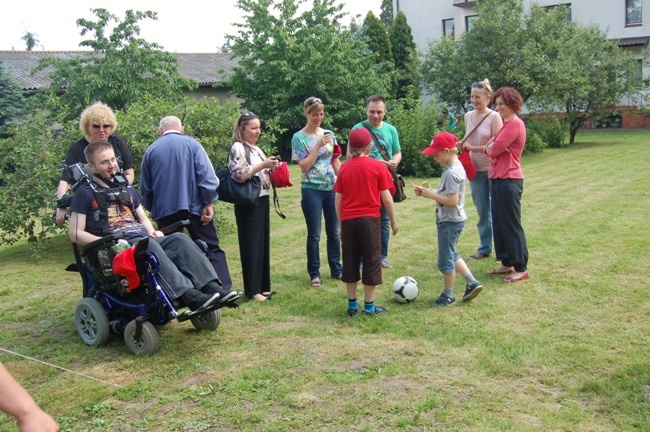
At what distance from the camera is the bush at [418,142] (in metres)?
16.6

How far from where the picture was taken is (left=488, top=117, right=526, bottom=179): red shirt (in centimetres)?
639

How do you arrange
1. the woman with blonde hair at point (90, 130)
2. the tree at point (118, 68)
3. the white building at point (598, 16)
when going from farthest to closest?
the white building at point (598, 16) → the tree at point (118, 68) → the woman with blonde hair at point (90, 130)

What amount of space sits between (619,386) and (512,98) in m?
3.30

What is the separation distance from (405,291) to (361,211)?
0.94 metres

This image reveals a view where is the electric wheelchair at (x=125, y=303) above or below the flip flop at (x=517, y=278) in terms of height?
above

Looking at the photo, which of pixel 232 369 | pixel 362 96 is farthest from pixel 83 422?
pixel 362 96

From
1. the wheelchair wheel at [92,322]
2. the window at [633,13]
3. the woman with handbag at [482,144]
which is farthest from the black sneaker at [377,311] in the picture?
the window at [633,13]

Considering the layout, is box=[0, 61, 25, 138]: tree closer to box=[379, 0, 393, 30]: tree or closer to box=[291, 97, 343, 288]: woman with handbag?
box=[291, 97, 343, 288]: woman with handbag

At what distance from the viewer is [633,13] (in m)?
35.4

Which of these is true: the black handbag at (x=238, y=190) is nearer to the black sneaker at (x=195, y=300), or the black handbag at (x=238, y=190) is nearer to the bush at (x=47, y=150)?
the black sneaker at (x=195, y=300)

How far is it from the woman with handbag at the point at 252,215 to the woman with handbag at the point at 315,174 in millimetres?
501

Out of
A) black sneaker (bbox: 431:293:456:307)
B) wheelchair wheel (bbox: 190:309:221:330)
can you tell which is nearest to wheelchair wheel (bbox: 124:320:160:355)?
wheelchair wheel (bbox: 190:309:221:330)

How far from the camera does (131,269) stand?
462 centimetres

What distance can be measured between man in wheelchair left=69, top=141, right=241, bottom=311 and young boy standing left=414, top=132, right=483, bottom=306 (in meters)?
1.90
